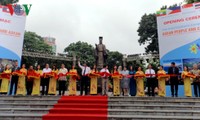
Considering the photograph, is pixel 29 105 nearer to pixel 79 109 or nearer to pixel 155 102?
pixel 79 109

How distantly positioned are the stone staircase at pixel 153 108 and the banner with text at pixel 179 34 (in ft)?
17.9

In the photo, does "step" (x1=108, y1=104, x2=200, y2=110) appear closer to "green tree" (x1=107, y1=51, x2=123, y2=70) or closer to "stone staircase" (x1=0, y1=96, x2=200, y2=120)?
"stone staircase" (x1=0, y1=96, x2=200, y2=120)

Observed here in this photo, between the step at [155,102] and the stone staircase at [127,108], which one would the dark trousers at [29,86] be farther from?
the step at [155,102]

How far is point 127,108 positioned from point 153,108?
91cm

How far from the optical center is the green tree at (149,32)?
2703 cm

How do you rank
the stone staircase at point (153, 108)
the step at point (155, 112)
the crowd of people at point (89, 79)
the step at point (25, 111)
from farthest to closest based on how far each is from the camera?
the crowd of people at point (89, 79)
the step at point (25, 111)
the step at point (155, 112)
the stone staircase at point (153, 108)

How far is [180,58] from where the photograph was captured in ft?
42.9

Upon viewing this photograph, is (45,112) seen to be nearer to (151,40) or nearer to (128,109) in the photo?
(128,109)

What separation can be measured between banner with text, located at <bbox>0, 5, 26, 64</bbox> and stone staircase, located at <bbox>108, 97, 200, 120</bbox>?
758cm

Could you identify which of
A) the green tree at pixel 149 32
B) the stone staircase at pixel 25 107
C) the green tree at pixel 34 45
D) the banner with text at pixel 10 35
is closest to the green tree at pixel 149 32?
the green tree at pixel 149 32

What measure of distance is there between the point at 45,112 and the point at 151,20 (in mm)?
22739

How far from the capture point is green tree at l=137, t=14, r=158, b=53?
2703 centimetres

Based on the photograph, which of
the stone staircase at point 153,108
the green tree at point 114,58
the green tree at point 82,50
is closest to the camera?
the stone staircase at point 153,108

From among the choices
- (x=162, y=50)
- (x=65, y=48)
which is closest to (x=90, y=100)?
(x=162, y=50)
